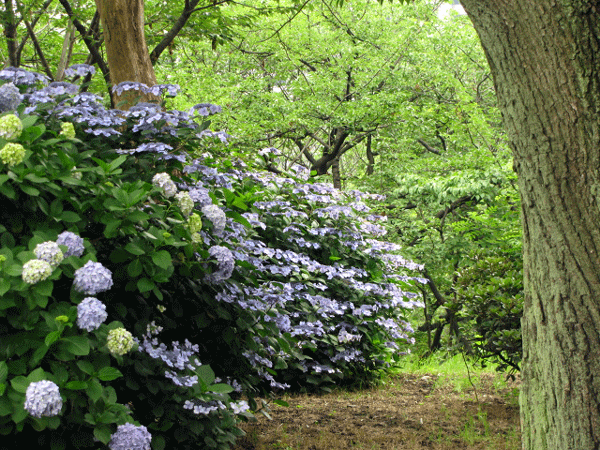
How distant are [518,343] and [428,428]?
2.89 feet

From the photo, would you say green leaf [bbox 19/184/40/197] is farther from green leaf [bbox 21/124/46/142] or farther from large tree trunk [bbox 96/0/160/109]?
large tree trunk [bbox 96/0/160/109]

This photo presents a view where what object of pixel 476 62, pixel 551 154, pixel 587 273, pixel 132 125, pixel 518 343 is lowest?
pixel 518 343

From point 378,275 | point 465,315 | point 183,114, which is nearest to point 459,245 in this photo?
point 378,275

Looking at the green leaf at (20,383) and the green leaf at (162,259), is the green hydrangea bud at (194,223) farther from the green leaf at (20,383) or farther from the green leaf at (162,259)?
the green leaf at (20,383)

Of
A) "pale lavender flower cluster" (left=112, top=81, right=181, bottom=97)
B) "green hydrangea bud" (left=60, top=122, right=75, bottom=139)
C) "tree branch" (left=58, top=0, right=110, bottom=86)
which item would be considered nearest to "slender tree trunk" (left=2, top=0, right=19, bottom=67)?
"tree branch" (left=58, top=0, right=110, bottom=86)

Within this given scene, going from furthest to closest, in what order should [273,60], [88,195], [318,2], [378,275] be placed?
[273,60]
[318,2]
[378,275]
[88,195]

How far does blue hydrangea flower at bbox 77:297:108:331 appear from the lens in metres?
1.70

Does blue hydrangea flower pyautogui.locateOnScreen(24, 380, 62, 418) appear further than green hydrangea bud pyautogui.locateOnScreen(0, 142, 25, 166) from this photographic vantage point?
No

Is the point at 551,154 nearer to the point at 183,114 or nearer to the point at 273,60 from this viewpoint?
the point at 183,114

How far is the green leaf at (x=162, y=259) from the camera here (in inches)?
79.1

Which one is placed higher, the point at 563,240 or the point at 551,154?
the point at 551,154

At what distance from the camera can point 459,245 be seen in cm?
972

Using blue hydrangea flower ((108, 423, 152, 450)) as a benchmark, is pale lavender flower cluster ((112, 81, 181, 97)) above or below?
above

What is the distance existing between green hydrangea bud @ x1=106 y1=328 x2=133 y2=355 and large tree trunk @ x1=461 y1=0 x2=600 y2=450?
1.62 metres
